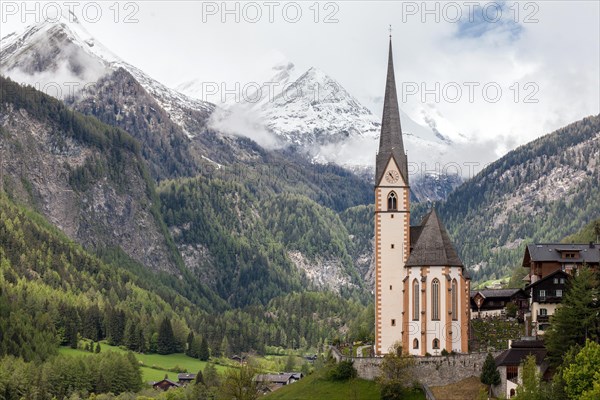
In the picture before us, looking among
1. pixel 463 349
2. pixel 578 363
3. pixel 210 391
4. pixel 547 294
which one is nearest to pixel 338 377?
pixel 463 349

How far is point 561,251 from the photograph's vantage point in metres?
140

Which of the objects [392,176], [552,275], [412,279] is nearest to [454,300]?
[412,279]

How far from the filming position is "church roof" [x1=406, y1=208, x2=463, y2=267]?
446ft

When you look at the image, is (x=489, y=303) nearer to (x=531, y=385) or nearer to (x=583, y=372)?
(x=531, y=385)

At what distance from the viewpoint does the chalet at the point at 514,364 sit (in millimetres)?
118250

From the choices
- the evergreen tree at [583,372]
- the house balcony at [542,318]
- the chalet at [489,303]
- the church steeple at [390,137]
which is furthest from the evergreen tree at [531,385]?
the church steeple at [390,137]

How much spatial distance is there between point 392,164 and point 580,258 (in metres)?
26.3

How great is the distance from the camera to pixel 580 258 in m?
137

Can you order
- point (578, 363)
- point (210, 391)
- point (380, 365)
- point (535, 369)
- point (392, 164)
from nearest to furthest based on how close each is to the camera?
point (578, 363) → point (535, 369) → point (380, 365) → point (392, 164) → point (210, 391)

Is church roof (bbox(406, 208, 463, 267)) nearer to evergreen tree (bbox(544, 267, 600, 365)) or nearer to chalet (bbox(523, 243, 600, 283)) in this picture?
chalet (bbox(523, 243, 600, 283))

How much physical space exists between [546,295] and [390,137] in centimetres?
2908

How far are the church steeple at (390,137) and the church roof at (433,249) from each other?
8.77 meters

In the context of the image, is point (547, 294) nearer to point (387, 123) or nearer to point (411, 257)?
point (411, 257)

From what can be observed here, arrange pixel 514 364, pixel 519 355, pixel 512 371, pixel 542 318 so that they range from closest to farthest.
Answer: pixel 514 364, pixel 512 371, pixel 519 355, pixel 542 318
